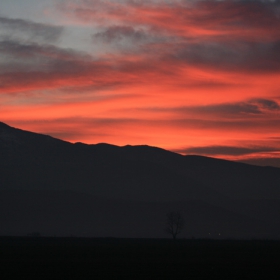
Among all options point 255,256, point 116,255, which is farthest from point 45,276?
point 255,256

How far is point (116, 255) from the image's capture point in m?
80.5

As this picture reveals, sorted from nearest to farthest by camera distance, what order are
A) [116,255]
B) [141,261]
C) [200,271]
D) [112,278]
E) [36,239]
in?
1. [112,278]
2. [200,271]
3. [141,261]
4. [116,255]
5. [36,239]

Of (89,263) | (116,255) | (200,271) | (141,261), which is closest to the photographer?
(200,271)

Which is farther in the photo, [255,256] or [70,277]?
[255,256]

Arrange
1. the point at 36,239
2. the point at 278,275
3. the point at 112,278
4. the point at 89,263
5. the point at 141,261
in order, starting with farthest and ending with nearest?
the point at 36,239 < the point at 141,261 < the point at 89,263 < the point at 278,275 < the point at 112,278

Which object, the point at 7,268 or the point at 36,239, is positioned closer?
the point at 7,268

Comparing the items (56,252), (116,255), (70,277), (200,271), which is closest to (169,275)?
(200,271)

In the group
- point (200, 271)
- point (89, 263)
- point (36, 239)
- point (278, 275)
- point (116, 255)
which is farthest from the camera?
point (36, 239)

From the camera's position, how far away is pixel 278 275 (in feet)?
185

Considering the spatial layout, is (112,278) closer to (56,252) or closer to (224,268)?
(224,268)

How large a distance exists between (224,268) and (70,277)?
62.2 feet

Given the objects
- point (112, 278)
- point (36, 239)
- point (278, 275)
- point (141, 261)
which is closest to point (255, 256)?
point (141, 261)

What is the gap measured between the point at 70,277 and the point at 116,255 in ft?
91.3

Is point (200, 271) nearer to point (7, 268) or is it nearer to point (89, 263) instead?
point (89, 263)
